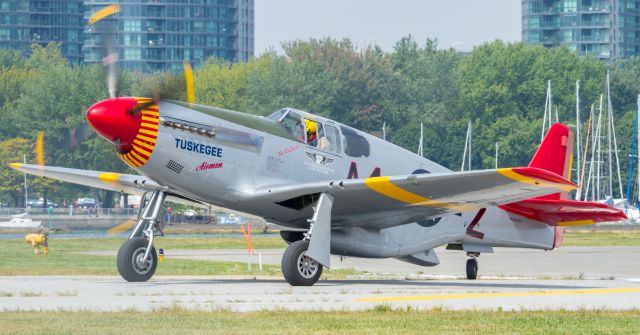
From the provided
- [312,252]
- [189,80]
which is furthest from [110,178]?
[312,252]

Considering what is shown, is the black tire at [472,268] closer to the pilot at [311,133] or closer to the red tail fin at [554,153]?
the red tail fin at [554,153]

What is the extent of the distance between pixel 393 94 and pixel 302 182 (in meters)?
100

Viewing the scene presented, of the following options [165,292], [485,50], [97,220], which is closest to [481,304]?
[165,292]

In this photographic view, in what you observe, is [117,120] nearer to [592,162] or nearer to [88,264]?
[88,264]

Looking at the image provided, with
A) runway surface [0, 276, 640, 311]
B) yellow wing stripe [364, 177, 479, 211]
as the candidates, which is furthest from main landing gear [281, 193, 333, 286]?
yellow wing stripe [364, 177, 479, 211]

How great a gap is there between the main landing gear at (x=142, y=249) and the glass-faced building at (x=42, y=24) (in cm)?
17202

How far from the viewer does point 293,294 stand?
19547 mm

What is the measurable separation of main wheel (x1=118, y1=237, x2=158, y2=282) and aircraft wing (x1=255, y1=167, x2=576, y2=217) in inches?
82.4

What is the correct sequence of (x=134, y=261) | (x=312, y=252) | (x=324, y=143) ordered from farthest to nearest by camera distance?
(x=324, y=143)
(x=134, y=261)
(x=312, y=252)

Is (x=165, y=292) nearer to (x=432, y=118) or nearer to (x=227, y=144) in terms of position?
(x=227, y=144)

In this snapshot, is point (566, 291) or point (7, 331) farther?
point (566, 291)

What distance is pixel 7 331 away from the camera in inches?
562

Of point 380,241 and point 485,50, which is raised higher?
point 485,50

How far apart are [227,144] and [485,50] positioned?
110 metres
